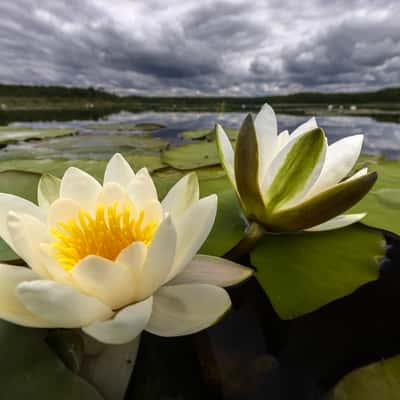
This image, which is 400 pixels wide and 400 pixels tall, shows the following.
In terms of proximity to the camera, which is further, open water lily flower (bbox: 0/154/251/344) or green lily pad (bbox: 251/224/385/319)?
green lily pad (bbox: 251/224/385/319)

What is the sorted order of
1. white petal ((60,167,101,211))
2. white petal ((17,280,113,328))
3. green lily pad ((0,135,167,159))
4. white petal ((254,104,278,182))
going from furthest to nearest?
green lily pad ((0,135,167,159)) → white petal ((254,104,278,182)) → white petal ((60,167,101,211)) → white petal ((17,280,113,328))

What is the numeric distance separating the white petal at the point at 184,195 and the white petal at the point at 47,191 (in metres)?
0.27

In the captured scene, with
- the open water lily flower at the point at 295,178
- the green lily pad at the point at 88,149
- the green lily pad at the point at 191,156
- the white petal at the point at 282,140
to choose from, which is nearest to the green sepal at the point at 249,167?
the open water lily flower at the point at 295,178

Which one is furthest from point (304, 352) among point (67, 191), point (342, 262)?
point (67, 191)

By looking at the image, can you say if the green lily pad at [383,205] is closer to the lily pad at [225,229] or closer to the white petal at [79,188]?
the lily pad at [225,229]

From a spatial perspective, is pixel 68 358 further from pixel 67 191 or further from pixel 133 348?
pixel 67 191

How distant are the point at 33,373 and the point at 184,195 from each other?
40 cm

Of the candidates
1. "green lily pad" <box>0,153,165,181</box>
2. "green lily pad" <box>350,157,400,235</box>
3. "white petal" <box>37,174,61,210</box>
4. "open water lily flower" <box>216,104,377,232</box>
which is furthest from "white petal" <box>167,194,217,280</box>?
"green lily pad" <box>0,153,165,181</box>

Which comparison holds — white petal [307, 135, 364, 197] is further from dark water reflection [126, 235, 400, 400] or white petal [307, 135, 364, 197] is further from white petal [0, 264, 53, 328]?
white petal [0, 264, 53, 328]

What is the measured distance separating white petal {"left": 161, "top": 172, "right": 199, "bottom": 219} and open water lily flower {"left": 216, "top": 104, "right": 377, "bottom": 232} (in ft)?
0.46

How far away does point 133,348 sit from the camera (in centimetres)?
48

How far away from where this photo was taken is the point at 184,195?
23.6 inches

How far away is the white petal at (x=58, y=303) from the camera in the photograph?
369mm

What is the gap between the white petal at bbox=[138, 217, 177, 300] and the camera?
416 millimetres
